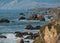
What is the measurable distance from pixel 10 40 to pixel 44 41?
13696 millimetres

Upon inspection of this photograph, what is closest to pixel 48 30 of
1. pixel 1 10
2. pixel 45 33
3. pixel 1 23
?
pixel 45 33

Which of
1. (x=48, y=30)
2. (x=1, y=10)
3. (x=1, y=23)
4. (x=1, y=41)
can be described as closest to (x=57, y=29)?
(x=48, y=30)

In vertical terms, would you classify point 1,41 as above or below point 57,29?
below

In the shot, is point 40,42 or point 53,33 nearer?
point 53,33

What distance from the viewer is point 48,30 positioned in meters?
26.6

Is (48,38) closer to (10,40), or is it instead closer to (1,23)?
(10,40)

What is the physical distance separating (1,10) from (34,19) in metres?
59.9

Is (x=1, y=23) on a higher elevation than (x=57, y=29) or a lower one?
lower

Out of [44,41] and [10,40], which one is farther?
[10,40]

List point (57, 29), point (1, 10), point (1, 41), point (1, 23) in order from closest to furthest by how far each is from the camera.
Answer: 1. point (57, 29)
2. point (1, 41)
3. point (1, 23)
4. point (1, 10)

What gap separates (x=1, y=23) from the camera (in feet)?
224

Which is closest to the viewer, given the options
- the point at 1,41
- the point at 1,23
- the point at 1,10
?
the point at 1,41

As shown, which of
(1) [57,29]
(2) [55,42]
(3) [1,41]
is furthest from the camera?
(3) [1,41]

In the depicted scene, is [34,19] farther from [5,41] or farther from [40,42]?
[40,42]
